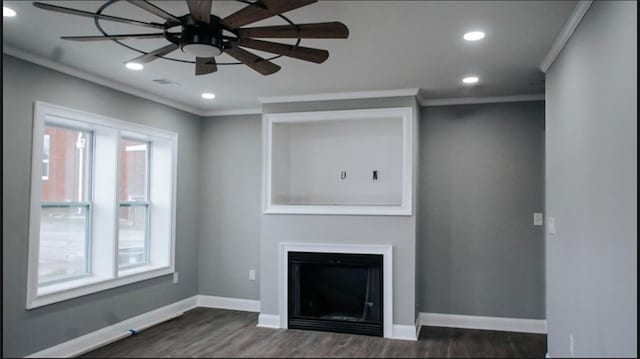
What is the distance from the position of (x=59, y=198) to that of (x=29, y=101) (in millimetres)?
928

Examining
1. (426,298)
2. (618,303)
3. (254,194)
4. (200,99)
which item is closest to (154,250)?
(254,194)

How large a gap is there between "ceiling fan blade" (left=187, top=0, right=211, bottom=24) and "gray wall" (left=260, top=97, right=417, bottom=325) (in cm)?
282

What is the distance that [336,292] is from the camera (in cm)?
484

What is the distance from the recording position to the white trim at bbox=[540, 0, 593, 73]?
8.27ft

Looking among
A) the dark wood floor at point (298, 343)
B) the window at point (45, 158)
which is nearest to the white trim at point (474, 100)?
the dark wood floor at point (298, 343)

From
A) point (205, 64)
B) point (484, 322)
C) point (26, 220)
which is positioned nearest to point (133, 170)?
point (26, 220)

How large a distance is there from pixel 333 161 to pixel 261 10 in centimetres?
337

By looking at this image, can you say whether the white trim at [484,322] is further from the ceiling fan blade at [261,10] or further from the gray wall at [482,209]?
the ceiling fan blade at [261,10]

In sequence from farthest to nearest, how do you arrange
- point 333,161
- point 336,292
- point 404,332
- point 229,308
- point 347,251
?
1. point 229,308
2. point 333,161
3. point 336,292
4. point 347,251
5. point 404,332

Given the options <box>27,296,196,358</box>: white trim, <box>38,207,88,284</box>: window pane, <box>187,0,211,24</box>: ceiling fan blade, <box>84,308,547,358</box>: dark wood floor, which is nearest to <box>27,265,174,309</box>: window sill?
<box>38,207,88,284</box>: window pane

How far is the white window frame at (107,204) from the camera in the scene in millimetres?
3547

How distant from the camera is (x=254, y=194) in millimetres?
5586

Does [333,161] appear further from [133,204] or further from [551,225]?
[551,225]

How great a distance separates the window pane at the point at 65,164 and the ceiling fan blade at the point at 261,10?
2.60 meters
